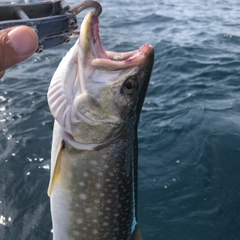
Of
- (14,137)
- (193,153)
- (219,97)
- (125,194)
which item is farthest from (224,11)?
(125,194)

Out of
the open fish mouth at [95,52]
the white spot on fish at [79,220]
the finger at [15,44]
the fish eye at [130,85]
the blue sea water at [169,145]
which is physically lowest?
the blue sea water at [169,145]

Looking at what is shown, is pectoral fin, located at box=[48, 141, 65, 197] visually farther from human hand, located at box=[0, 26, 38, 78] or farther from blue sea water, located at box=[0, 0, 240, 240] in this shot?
blue sea water, located at box=[0, 0, 240, 240]

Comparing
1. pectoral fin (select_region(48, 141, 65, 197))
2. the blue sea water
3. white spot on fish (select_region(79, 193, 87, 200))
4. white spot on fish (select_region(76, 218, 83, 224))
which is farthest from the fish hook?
the blue sea water

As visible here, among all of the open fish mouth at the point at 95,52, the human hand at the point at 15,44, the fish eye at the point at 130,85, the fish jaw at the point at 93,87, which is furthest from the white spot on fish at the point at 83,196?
the human hand at the point at 15,44

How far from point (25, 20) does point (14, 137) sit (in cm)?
405

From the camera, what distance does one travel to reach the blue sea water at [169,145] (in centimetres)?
461

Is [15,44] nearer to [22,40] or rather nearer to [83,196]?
[22,40]

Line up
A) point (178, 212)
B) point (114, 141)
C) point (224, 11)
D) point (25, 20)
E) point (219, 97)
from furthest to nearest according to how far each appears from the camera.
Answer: point (224, 11) → point (219, 97) → point (178, 212) → point (114, 141) → point (25, 20)

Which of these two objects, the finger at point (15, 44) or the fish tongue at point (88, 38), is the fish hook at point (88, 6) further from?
the finger at point (15, 44)

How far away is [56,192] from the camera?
8.62ft

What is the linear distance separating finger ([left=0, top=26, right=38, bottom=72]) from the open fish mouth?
37 cm

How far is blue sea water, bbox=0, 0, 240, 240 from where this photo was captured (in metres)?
4.61

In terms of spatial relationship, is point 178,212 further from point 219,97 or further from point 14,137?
point 219,97

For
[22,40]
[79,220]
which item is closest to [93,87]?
[22,40]
